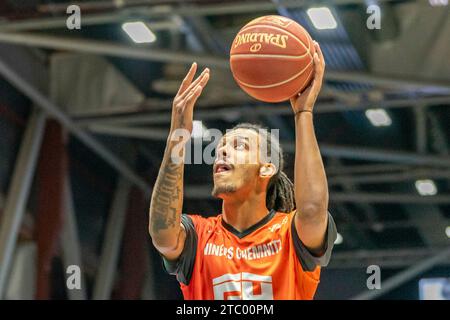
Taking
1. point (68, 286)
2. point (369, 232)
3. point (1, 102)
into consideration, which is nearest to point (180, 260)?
point (1, 102)

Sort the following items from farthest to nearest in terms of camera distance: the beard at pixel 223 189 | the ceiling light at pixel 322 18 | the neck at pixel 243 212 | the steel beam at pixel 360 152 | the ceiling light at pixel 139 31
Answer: the steel beam at pixel 360 152 < the ceiling light at pixel 139 31 < the ceiling light at pixel 322 18 < the neck at pixel 243 212 < the beard at pixel 223 189

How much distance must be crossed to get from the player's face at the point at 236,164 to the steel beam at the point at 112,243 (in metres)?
13.6

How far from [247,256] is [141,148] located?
1521 centimetres

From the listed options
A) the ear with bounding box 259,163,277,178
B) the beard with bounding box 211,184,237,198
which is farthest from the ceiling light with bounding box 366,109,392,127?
the beard with bounding box 211,184,237,198

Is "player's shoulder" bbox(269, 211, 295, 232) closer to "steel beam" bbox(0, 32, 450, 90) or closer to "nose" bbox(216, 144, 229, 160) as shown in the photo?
"nose" bbox(216, 144, 229, 160)

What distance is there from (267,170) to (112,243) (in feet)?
46.2

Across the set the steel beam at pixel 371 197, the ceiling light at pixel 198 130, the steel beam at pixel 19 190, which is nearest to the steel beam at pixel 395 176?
the steel beam at pixel 371 197

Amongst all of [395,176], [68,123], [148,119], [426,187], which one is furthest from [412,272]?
[68,123]

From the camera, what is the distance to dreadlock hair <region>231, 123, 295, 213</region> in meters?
5.40

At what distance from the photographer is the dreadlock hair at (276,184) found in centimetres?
540

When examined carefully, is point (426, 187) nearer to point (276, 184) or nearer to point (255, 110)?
point (255, 110)

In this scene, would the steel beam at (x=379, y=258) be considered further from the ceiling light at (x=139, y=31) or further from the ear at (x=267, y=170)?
the ear at (x=267, y=170)

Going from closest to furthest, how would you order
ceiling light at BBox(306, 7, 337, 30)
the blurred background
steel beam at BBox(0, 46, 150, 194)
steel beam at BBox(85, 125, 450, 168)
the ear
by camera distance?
1. the ear
2. ceiling light at BBox(306, 7, 337, 30)
3. the blurred background
4. steel beam at BBox(0, 46, 150, 194)
5. steel beam at BBox(85, 125, 450, 168)

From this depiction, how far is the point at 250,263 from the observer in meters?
4.85
